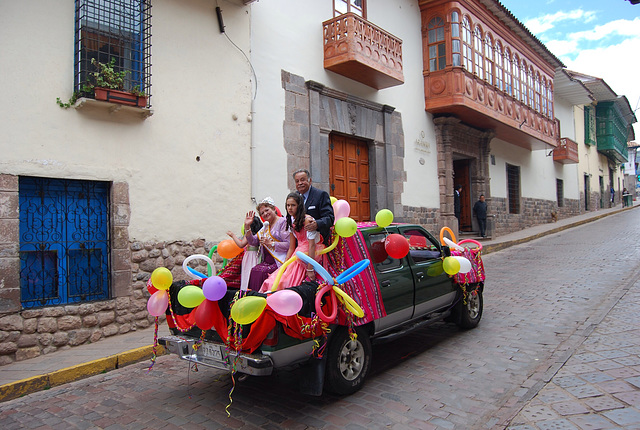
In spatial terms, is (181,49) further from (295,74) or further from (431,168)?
(431,168)

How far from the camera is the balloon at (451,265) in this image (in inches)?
207

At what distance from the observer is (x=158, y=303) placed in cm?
403

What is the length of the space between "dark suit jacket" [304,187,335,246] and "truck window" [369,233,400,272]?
612 millimetres

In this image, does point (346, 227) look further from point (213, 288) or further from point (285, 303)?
point (213, 288)

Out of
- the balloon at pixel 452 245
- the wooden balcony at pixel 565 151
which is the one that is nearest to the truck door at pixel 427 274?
the balloon at pixel 452 245

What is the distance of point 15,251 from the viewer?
216 inches

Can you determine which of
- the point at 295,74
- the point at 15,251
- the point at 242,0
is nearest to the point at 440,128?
the point at 295,74

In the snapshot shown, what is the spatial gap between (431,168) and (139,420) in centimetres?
1173

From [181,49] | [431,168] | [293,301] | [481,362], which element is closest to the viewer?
[293,301]

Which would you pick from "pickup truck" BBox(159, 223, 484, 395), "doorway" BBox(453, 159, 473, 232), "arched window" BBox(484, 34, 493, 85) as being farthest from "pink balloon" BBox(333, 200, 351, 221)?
"doorway" BBox(453, 159, 473, 232)

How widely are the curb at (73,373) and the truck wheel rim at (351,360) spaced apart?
279cm

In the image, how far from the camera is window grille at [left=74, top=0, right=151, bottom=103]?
20.2ft

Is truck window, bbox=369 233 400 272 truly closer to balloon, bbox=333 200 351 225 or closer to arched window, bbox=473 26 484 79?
balloon, bbox=333 200 351 225

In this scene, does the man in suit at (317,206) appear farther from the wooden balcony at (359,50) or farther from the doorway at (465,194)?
the doorway at (465,194)
